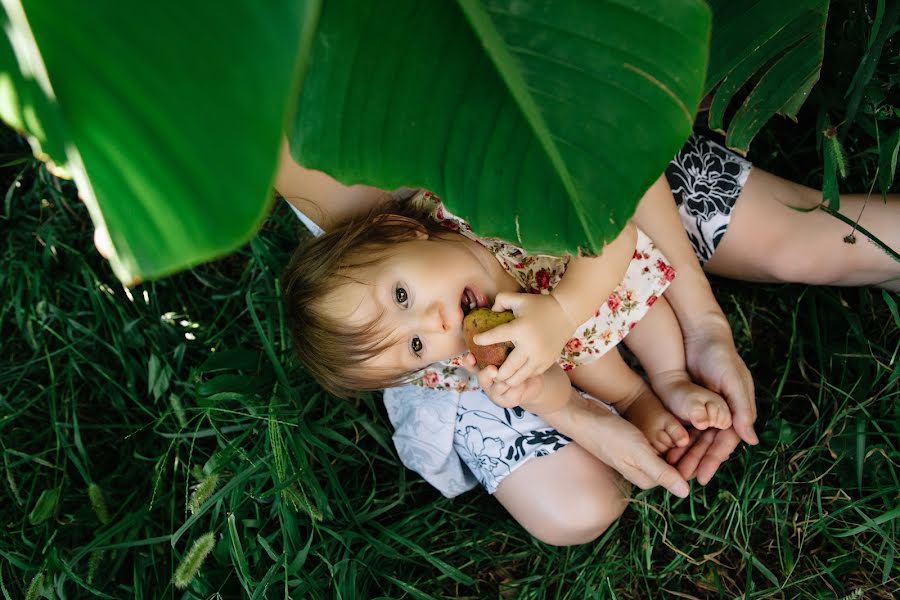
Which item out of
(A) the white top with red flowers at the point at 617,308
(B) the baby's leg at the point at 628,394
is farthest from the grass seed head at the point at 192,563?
(B) the baby's leg at the point at 628,394

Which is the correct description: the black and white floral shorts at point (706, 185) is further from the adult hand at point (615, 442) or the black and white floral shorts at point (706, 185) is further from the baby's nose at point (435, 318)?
the baby's nose at point (435, 318)

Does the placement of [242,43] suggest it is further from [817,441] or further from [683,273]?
[817,441]

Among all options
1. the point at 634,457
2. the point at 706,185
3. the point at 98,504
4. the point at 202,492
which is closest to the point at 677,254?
the point at 706,185

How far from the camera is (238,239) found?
0.45 metres

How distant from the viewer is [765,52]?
101 cm

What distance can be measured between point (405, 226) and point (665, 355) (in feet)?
1.76

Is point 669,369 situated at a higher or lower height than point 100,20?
lower

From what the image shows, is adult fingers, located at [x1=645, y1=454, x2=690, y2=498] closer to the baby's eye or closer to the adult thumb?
the adult thumb

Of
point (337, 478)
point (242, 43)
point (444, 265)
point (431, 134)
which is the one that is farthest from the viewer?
point (337, 478)

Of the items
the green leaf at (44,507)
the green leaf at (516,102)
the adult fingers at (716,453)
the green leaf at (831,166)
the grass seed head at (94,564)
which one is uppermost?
the green leaf at (516,102)

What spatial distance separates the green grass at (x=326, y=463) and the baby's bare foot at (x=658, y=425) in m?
0.13

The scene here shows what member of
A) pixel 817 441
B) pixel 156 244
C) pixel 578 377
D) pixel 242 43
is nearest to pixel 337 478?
pixel 578 377

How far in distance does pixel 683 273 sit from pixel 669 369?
175 mm

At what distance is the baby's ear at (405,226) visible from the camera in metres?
1.16
